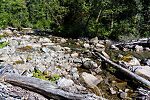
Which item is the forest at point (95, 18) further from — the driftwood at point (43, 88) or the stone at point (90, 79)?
the driftwood at point (43, 88)

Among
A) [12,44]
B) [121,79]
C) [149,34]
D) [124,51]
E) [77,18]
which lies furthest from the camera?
[77,18]

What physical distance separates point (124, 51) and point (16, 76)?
9.76 metres

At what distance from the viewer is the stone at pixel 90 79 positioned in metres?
12.2

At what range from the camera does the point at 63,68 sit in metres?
13.6

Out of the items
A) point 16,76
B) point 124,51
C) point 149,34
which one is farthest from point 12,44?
point 149,34

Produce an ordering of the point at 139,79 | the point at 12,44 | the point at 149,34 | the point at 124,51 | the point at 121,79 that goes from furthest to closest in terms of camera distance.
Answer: the point at 149,34 < the point at 124,51 < the point at 12,44 < the point at 121,79 < the point at 139,79

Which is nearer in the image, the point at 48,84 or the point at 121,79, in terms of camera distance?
the point at 48,84

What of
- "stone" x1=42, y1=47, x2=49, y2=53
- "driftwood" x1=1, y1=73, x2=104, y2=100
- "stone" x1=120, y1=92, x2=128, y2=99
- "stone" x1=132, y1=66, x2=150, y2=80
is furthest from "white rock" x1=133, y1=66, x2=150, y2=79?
"stone" x1=42, y1=47, x2=49, y2=53

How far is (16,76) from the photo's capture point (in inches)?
403

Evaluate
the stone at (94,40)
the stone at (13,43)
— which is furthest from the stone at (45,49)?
the stone at (94,40)

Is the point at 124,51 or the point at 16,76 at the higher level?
the point at 16,76

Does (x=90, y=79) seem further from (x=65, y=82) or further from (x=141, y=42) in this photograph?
(x=141, y=42)

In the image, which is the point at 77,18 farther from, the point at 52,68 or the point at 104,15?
the point at 52,68

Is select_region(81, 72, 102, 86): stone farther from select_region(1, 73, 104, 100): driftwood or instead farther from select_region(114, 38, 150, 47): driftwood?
select_region(114, 38, 150, 47): driftwood
